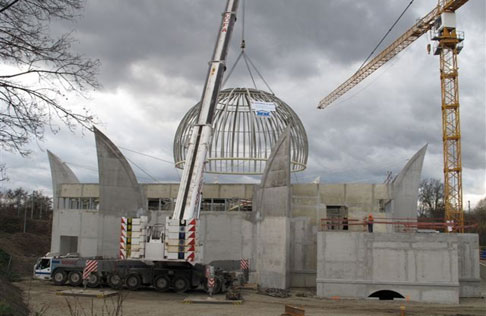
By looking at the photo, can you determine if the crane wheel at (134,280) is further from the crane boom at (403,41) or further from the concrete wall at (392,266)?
the crane boom at (403,41)

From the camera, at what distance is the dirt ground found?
16.9 meters

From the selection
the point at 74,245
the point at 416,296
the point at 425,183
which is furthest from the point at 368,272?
the point at 425,183

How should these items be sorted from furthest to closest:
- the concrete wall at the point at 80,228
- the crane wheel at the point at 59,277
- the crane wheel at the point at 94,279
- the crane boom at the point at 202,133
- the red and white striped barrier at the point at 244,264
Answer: the concrete wall at the point at 80,228, the red and white striped barrier at the point at 244,264, the crane wheel at the point at 59,277, the crane wheel at the point at 94,279, the crane boom at the point at 202,133

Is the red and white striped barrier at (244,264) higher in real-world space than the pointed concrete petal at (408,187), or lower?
lower

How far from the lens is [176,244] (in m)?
19.3

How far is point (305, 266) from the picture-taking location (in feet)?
90.3

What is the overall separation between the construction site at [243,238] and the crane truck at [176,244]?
5cm

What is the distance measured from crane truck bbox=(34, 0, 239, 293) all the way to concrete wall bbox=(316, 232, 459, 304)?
5.47 m

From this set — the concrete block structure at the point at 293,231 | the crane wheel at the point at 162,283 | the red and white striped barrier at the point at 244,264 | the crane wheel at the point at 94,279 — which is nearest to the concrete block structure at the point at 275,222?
the concrete block structure at the point at 293,231

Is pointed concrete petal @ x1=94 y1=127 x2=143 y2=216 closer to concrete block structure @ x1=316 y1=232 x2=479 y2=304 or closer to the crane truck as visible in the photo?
the crane truck

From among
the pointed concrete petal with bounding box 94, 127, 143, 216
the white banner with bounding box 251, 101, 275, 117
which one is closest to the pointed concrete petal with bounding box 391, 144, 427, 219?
the white banner with bounding box 251, 101, 275, 117

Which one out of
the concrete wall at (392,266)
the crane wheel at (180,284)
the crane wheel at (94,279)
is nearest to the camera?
the crane wheel at (180,284)

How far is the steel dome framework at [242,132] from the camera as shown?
94.1 feet

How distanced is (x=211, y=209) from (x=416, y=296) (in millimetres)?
13571
